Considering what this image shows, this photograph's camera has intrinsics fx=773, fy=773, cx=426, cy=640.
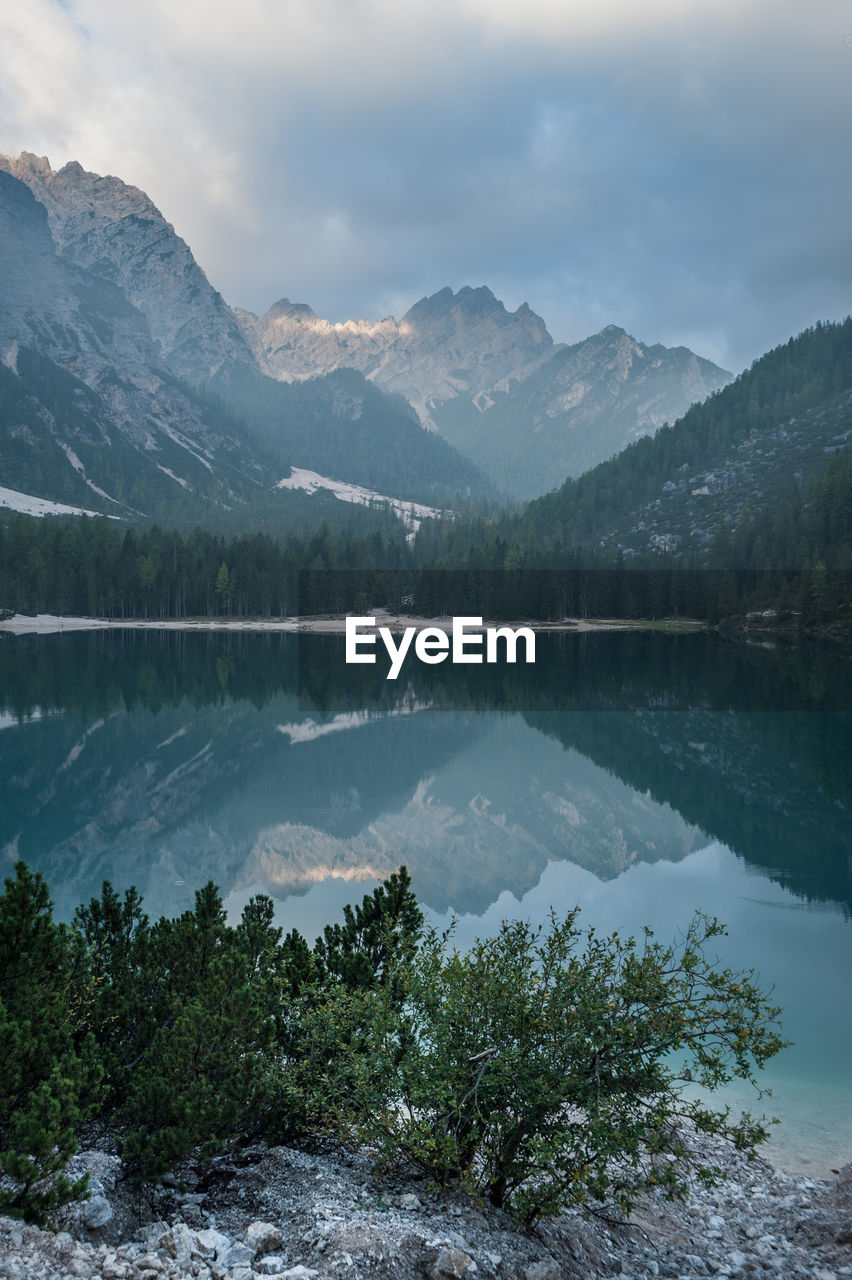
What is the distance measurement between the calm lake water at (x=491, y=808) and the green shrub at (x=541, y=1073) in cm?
487

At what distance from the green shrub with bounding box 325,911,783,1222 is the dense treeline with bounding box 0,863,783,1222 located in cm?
3

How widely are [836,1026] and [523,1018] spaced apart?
416 inches

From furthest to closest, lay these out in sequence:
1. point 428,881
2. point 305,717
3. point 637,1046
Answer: point 305,717 → point 428,881 → point 637,1046

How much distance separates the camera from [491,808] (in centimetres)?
3528

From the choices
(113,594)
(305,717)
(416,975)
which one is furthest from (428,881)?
(113,594)

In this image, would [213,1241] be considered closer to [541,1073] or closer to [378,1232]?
[378,1232]

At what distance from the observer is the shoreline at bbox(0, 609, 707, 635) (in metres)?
146

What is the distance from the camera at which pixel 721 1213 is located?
992 centimetres

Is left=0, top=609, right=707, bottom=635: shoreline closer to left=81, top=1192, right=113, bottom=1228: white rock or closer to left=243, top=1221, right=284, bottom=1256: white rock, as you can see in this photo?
left=81, top=1192, right=113, bottom=1228: white rock

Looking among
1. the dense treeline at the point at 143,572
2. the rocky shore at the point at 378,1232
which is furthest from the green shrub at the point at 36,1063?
the dense treeline at the point at 143,572

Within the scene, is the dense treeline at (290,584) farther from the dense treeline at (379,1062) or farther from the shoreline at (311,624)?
the dense treeline at (379,1062)

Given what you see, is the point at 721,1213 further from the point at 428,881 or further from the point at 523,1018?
the point at 428,881

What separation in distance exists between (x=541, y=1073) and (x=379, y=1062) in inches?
72.7

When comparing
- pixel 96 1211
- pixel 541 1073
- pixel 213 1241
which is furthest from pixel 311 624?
pixel 213 1241
